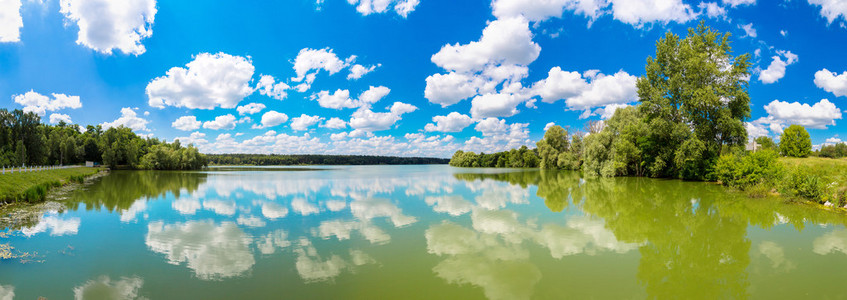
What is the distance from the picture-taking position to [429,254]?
7.30 meters

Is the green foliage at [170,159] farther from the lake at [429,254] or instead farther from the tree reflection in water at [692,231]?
the tree reflection in water at [692,231]

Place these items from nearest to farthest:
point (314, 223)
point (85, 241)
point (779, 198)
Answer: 1. point (85, 241)
2. point (314, 223)
3. point (779, 198)

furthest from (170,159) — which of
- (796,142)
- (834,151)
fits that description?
(834,151)

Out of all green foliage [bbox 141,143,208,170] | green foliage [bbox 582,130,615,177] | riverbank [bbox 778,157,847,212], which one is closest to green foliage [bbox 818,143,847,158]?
green foliage [bbox 582,130,615,177]

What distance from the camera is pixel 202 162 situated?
82.8 m

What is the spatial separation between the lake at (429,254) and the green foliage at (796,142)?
55579 millimetres

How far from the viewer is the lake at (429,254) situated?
5.36 m

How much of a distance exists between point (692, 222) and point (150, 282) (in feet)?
47.1

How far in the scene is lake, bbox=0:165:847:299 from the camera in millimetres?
5359

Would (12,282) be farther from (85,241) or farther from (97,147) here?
(97,147)

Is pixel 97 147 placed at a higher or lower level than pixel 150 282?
higher

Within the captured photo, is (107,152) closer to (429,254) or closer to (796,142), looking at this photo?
(429,254)

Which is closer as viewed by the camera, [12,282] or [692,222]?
[12,282]

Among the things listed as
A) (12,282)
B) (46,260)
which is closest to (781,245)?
(12,282)
